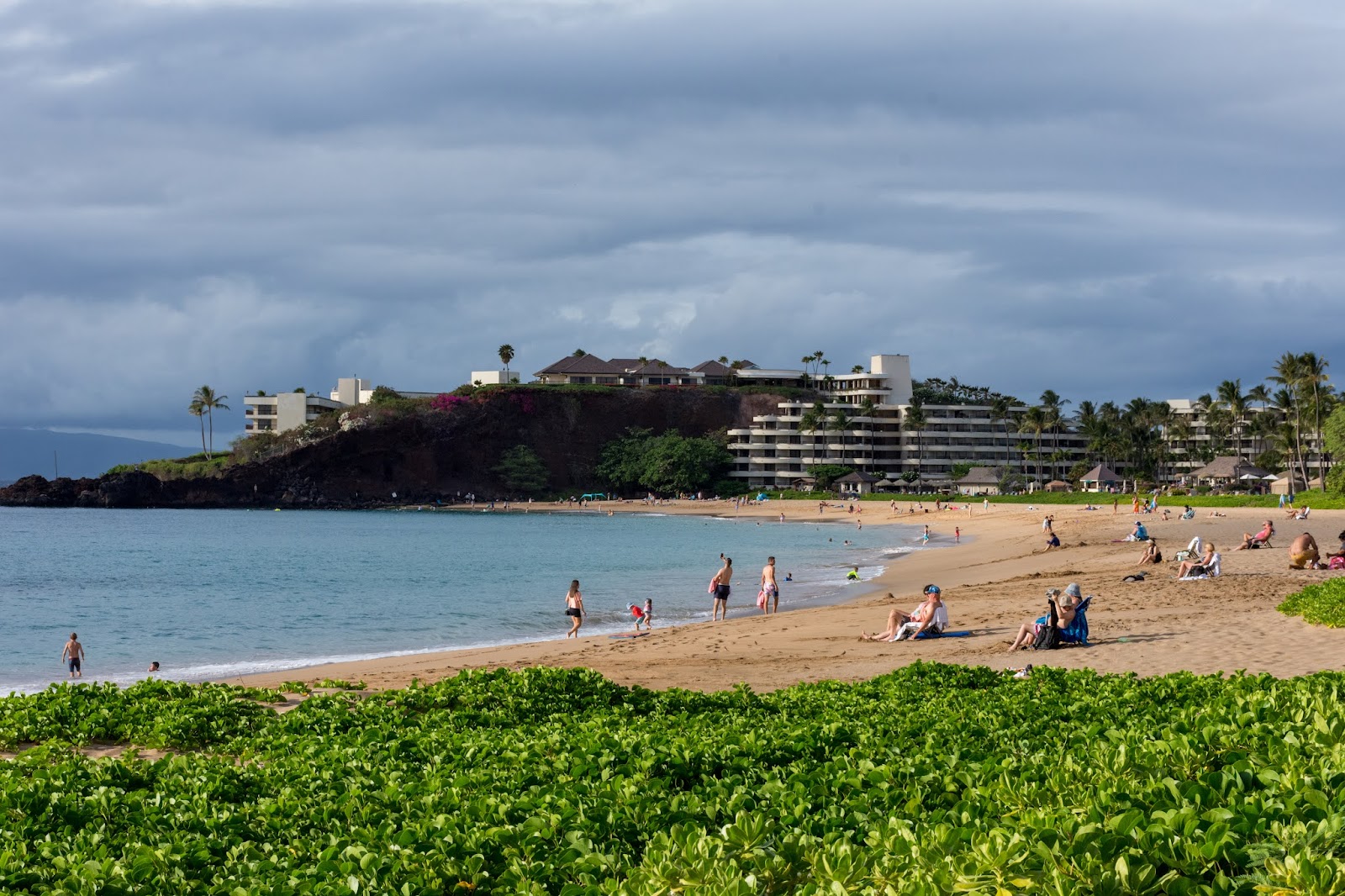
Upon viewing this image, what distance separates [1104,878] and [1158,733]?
3.44m

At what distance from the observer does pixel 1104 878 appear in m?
3.70

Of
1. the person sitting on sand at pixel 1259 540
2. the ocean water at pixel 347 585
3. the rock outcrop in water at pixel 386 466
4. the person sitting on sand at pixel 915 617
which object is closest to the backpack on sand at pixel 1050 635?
the person sitting on sand at pixel 915 617

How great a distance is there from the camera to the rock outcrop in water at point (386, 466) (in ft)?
450

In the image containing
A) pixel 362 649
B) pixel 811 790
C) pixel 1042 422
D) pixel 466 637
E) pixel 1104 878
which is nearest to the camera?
pixel 1104 878

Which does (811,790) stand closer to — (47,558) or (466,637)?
(466,637)

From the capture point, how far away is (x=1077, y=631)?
17812mm

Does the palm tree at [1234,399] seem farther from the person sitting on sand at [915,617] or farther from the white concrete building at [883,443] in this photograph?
the person sitting on sand at [915,617]

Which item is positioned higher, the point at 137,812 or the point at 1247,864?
the point at 1247,864

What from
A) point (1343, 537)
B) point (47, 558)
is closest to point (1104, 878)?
point (1343, 537)

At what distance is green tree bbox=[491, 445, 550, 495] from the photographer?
139 meters

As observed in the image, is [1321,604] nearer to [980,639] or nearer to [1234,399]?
[980,639]

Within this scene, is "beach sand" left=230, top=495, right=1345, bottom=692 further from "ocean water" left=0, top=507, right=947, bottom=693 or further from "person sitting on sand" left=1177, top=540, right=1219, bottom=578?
"ocean water" left=0, top=507, right=947, bottom=693

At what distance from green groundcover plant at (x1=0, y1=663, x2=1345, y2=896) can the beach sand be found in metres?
5.68

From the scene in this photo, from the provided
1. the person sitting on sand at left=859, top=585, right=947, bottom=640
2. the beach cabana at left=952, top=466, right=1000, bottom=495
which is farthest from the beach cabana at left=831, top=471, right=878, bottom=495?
the person sitting on sand at left=859, top=585, right=947, bottom=640
